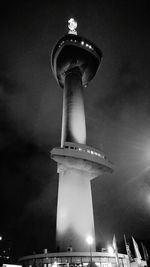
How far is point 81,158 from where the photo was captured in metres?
56.1

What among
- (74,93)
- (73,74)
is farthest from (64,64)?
(74,93)

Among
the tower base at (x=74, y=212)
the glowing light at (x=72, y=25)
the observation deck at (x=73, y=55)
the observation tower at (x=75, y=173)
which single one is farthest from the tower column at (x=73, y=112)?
the glowing light at (x=72, y=25)

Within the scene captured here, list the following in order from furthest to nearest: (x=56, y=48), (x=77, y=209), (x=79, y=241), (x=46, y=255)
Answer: (x=56, y=48) → (x=77, y=209) → (x=79, y=241) → (x=46, y=255)

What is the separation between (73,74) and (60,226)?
5515 centimetres

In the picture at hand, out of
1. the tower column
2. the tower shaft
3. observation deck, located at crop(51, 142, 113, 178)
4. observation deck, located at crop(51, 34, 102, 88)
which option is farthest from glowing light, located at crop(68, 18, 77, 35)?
observation deck, located at crop(51, 142, 113, 178)

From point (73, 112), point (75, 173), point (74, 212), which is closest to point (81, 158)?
point (75, 173)

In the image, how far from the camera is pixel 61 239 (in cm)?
4906

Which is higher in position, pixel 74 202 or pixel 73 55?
pixel 73 55

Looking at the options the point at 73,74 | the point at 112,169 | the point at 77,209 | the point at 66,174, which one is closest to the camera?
the point at 77,209

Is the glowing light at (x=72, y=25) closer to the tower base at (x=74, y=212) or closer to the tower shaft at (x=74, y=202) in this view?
the tower shaft at (x=74, y=202)

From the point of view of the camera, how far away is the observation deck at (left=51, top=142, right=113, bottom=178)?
181 feet

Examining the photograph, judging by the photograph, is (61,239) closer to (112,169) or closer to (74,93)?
(112,169)

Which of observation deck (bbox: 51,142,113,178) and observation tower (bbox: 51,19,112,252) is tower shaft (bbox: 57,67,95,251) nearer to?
observation tower (bbox: 51,19,112,252)

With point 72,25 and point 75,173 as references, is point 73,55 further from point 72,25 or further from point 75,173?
point 75,173
